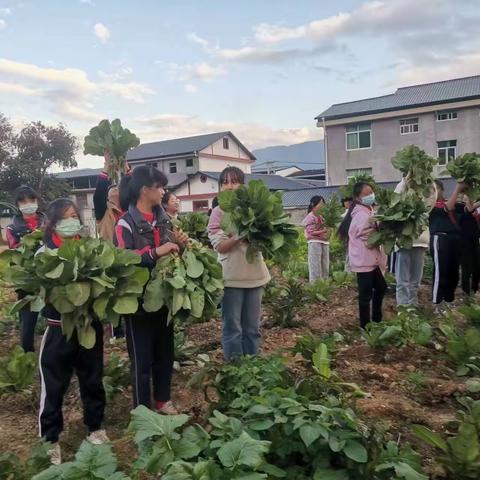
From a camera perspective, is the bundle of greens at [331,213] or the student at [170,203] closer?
the student at [170,203]

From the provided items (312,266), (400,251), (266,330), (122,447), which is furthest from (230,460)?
(312,266)

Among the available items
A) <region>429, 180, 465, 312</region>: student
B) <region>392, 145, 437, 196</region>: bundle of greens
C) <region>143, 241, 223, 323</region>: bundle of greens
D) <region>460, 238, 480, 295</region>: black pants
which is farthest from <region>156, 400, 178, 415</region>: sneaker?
<region>460, 238, 480, 295</region>: black pants

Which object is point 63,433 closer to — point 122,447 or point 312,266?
point 122,447

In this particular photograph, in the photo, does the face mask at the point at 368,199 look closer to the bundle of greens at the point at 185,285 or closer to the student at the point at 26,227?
the bundle of greens at the point at 185,285

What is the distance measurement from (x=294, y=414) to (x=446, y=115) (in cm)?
3210

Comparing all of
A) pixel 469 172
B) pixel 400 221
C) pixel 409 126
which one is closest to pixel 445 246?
pixel 469 172

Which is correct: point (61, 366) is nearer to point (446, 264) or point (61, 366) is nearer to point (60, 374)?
point (60, 374)

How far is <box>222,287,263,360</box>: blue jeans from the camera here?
13.4 ft

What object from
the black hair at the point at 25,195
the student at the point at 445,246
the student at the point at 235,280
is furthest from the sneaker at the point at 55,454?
the student at the point at 445,246

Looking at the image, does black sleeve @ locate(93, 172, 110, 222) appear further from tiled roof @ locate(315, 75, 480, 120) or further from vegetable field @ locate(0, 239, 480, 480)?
tiled roof @ locate(315, 75, 480, 120)

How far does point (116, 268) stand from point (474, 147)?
104 feet

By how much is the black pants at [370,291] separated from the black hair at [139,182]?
2.74m

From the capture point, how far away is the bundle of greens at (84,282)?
2844mm

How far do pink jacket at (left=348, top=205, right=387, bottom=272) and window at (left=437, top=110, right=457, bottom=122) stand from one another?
2833cm
